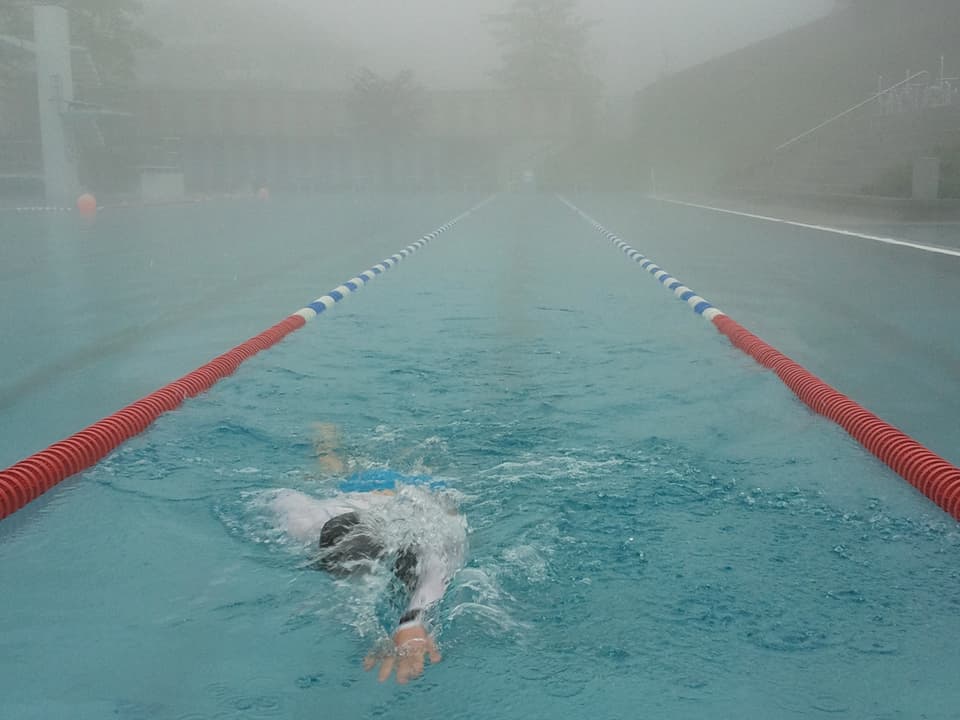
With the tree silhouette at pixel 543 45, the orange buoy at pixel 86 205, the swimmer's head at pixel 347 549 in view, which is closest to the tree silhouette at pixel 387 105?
the tree silhouette at pixel 543 45

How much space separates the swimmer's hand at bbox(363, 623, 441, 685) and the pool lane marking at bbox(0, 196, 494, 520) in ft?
5.64

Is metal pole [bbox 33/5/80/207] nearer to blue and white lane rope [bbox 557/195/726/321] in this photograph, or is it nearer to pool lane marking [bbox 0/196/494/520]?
blue and white lane rope [bbox 557/195/726/321]

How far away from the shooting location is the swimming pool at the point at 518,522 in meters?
2.44

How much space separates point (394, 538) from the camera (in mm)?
3074

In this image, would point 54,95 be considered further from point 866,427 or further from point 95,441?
point 866,427

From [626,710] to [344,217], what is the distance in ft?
72.0

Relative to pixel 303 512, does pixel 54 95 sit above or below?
above

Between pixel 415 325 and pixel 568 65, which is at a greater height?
pixel 568 65

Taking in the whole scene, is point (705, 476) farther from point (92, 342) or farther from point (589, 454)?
point (92, 342)

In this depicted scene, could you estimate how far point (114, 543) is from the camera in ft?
11.0

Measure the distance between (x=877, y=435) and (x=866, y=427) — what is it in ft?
0.42

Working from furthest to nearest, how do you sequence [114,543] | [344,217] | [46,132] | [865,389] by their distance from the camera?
[46,132]
[344,217]
[865,389]
[114,543]

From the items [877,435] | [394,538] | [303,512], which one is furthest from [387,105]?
[394,538]

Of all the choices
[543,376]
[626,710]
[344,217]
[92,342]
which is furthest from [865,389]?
[344,217]
